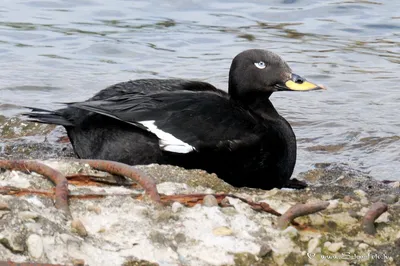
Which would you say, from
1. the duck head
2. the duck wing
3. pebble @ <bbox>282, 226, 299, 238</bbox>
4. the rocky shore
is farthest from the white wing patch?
pebble @ <bbox>282, 226, 299, 238</bbox>

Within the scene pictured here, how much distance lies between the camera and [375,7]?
40.5 ft

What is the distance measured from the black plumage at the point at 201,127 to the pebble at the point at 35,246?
2.33 metres

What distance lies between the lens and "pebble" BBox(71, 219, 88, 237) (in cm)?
365

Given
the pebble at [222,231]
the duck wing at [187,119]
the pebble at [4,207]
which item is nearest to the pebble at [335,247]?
the pebble at [222,231]

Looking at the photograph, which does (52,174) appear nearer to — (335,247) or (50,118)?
(335,247)

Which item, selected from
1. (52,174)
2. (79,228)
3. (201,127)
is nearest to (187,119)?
(201,127)

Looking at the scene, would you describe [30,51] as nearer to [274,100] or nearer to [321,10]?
[274,100]

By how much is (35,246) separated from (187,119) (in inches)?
97.5

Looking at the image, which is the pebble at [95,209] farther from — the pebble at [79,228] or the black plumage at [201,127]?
the black plumage at [201,127]

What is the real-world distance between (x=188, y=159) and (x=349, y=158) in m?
1.91

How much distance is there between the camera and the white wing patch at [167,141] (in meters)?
5.71

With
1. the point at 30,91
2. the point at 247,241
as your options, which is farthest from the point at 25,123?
the point at 247,241

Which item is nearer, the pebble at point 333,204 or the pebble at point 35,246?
the pebble at point 35,246

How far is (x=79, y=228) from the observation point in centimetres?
365
